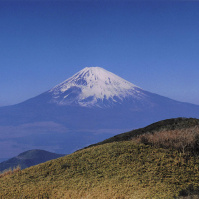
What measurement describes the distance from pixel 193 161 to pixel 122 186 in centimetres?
349

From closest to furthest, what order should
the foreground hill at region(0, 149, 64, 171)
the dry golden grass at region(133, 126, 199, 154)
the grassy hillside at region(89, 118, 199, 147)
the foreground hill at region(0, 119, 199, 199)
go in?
the foreground hill at region(0, 119, 199, 199)
the dry golden grass at region(133, 126, 199, 154)
the grassy hillside at region(89, 118, 199, 147)
the foreground hill at region(0, 149, 64, 171)

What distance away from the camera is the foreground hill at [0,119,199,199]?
31.7 ft

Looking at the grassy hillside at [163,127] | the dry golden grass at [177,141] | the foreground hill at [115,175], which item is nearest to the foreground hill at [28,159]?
the grassy hillside at [163,127]

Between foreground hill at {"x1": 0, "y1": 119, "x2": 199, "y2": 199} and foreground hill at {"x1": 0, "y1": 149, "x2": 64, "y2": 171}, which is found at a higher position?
foreground hill at {"x1": 0, "y1": 149, "x2": 64, "y2": 171}

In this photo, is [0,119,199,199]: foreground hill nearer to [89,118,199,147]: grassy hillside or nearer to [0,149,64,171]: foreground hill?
[89,118,199,147]: grassy hillside

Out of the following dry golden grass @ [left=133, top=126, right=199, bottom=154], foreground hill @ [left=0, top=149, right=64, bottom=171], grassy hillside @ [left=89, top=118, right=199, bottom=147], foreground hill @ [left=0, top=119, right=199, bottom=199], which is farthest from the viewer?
foreground hill @ [left=0, top=149, right=64, bottom=171]

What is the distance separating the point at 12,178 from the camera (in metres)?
13.5

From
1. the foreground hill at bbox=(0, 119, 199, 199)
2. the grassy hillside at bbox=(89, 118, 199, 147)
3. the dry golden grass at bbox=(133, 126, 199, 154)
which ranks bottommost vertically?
the foreground hill at bbox=(0, 119, 199, 199)

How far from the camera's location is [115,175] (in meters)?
11.1

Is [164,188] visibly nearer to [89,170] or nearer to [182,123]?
[89,170]

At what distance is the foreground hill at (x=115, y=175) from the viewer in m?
9.67

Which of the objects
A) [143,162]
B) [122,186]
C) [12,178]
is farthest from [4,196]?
[143,162]

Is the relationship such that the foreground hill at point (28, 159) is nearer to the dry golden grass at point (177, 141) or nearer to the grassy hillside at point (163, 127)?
the grassy hillside at point (163, 127)

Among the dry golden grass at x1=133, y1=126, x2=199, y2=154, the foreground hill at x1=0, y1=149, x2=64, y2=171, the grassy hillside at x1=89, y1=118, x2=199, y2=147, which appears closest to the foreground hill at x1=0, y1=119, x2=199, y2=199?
the dry golden grass at x1=133, y1=126, x2=199, y2=154
